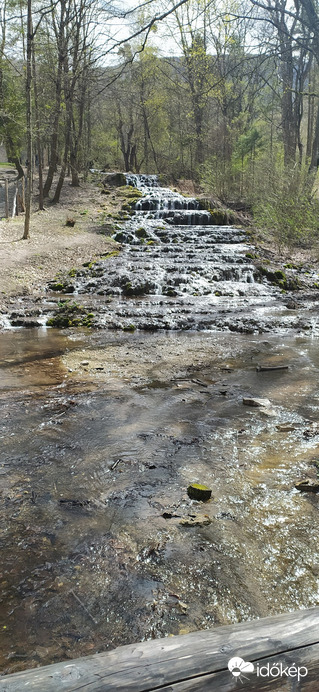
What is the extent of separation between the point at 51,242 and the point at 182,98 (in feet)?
69.9

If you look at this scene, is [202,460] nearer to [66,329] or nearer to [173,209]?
[66,329]

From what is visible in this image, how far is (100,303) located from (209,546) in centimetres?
898

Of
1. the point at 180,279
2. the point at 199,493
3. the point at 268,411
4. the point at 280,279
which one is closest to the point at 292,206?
the point at 280,279

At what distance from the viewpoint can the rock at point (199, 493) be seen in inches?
136

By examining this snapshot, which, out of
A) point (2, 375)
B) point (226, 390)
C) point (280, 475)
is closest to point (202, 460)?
point (280, 475)

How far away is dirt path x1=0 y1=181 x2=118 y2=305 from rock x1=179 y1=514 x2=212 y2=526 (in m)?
8.96

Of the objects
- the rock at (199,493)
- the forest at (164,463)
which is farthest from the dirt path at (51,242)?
the rock at (199,493)

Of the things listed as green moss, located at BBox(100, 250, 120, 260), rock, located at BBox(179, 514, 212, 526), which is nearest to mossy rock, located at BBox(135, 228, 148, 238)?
green moss, located at BBox(100, 250, 120, 260)

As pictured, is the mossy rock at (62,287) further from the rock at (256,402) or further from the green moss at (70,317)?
the rock at (256,402)

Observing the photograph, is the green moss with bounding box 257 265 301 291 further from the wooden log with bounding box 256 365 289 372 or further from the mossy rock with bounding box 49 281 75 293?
the wooden log with bounding box 256 365 289 372

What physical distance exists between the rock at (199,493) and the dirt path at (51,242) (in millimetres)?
8716

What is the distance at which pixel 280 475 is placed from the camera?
149 inches

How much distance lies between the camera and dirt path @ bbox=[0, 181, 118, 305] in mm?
12570

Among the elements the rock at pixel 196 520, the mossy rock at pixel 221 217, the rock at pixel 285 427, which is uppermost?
the mossy rock at pixel 221 217
